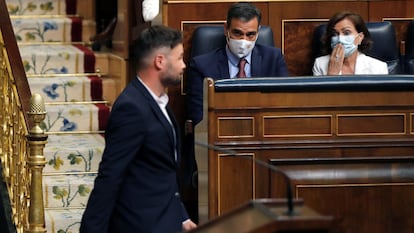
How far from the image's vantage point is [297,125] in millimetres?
5391

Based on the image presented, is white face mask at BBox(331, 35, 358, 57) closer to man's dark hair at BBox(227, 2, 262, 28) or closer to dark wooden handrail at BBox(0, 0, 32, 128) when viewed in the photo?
man's dark hair at BBox(227, 2, 262, 28)

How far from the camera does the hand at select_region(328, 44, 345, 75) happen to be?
6406mm

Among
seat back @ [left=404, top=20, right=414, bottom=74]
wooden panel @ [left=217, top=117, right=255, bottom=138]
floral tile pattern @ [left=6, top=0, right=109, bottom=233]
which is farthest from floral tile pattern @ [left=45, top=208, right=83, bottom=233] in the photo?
seat back @ [left=404, top=20, right=414, bottom=74]

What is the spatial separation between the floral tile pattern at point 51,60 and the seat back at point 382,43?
194 cm

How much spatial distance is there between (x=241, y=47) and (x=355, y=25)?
0.67 meters

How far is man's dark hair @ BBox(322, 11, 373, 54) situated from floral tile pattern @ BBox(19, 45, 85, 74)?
2099 millimetres

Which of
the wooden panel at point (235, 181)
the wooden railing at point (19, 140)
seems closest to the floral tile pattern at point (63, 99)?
the wooden railing at point (19, 140)

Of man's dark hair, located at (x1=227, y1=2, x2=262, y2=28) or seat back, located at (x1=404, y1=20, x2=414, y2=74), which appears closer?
man's dark hair, located at (x1=227, y1=2, x2=262, y2=28)

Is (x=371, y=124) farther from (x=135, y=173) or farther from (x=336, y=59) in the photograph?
(x=135, y=173)

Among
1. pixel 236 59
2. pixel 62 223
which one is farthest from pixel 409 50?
pixel 62 223

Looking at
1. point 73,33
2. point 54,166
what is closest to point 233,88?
point 54,166

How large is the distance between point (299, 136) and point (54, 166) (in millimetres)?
2174

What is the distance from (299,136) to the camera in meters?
5.38

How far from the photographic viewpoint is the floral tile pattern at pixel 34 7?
27.7 ft
